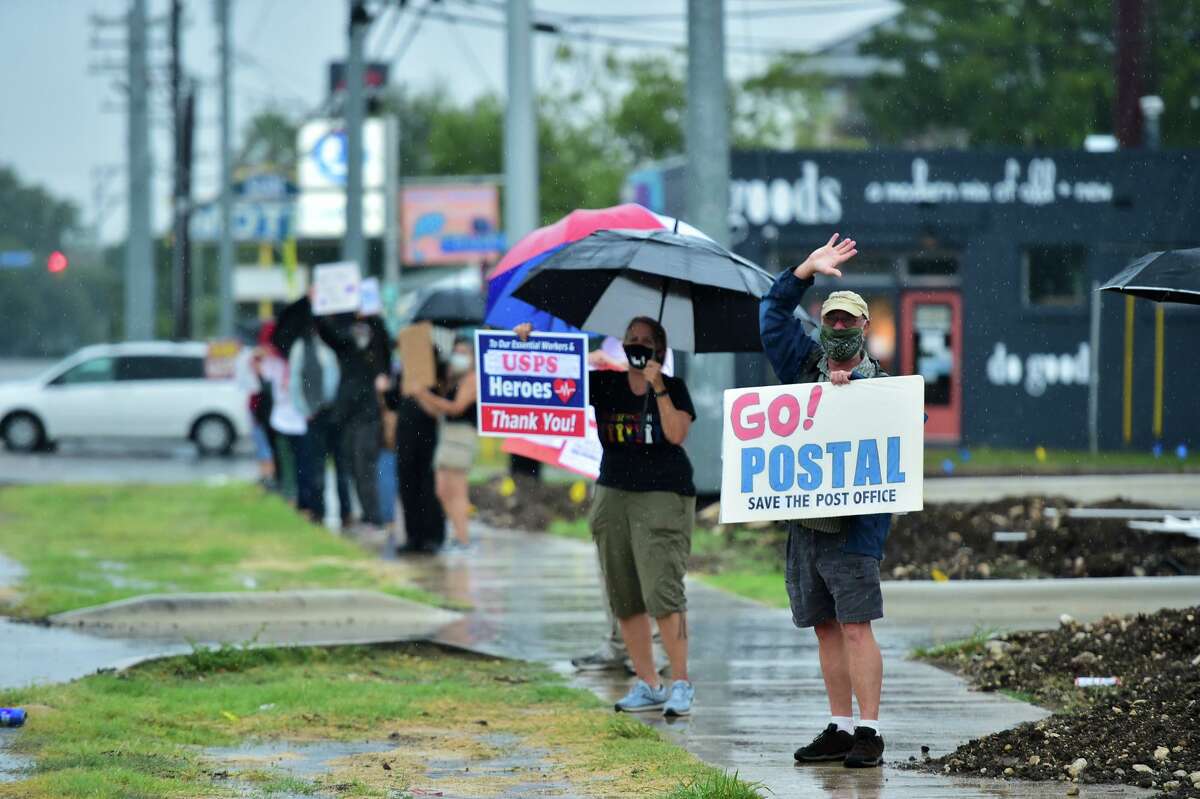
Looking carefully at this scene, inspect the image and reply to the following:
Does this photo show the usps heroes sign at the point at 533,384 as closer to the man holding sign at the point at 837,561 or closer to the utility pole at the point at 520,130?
the man holding sign at the point at 837,561

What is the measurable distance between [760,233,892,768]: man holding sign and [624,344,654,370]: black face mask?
100 cm

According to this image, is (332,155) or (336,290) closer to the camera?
(336,290)

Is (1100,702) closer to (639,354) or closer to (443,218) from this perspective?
(639,354)

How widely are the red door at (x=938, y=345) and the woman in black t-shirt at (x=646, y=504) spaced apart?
21894mm

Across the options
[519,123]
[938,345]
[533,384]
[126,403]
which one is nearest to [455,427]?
[533,384]

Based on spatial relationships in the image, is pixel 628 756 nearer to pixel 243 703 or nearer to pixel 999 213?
pixel 243 703

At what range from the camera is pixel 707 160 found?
16.8 m

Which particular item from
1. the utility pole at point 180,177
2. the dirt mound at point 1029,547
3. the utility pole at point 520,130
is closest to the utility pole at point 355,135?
the utility pole at point 520,130

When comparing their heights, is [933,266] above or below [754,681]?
above

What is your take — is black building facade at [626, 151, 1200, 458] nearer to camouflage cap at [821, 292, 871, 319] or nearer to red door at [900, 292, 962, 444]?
red door at [900, 292, 962, 444]

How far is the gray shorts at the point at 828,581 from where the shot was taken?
7.14m

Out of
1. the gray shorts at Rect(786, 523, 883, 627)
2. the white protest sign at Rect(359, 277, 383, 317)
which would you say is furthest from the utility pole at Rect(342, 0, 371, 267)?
the gray shorts at Rect(786, 523, 883, 627)

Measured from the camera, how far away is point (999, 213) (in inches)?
1166

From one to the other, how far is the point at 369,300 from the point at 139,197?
A: 2456 cm
